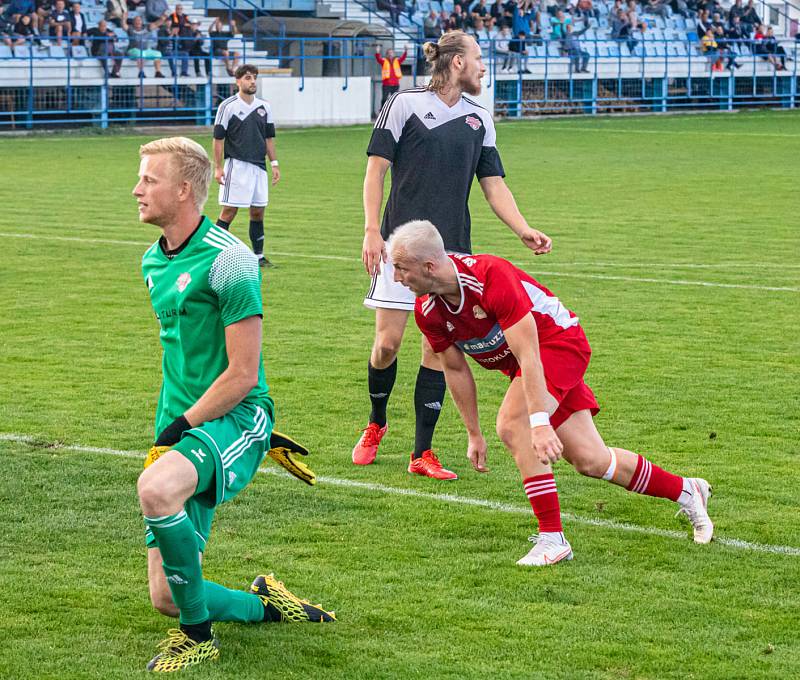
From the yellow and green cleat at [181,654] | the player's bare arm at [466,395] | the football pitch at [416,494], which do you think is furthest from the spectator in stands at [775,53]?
the yellow and green cleat at [181,654]

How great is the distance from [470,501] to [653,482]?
3.30ft

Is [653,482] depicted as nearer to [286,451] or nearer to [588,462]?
[588,462]

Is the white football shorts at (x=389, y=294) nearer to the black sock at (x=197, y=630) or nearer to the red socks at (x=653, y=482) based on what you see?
the red socks at (x=653, y=482)

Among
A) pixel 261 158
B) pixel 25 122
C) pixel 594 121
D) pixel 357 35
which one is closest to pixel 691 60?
pixel 594 121

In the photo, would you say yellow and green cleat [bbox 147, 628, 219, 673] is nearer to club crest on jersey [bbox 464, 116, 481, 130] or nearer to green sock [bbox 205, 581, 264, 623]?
green sock [bbox 205, 581, 264, 623]

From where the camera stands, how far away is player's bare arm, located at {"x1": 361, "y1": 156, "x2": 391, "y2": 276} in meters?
6.56

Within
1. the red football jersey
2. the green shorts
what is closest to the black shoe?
the green shorts

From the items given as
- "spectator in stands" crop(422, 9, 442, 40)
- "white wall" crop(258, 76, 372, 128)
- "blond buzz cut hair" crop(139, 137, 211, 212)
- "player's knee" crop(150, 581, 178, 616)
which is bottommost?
"player's knee" crop(150, 581, 178, 616)

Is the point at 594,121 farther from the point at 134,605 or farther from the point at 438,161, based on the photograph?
the point at 134,605

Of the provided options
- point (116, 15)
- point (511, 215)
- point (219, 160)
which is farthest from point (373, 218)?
point (116, 15)

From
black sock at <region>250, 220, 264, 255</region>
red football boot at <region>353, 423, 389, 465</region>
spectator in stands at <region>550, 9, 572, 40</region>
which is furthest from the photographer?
spectator in stands at <region>550, 9, 572, 40</region>

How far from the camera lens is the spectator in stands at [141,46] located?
31969mm

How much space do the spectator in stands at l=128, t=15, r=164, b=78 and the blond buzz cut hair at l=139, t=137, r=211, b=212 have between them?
28.6 metres

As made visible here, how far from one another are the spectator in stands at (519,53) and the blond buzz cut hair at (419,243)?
34.3 m
